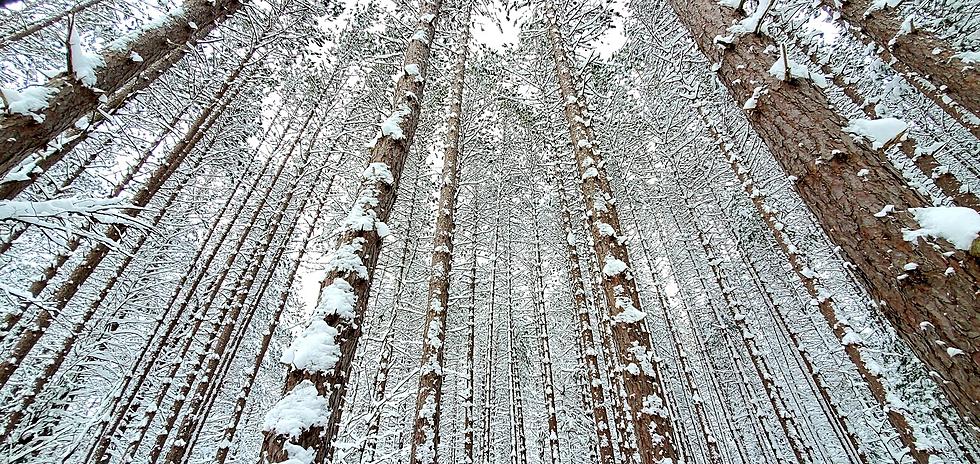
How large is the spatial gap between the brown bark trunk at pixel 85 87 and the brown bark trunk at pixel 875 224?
5.75 m

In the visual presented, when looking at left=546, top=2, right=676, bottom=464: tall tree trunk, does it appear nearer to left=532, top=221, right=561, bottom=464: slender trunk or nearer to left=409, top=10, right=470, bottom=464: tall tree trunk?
left=409, top=10, right=470, bottom=464: tall tree trunk

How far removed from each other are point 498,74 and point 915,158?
9.12m

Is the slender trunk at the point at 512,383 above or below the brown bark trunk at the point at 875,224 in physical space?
above

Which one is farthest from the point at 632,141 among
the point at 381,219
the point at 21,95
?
the point at 21,95

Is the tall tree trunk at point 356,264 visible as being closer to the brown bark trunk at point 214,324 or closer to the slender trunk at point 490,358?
the brown bark trunk at point 214,324

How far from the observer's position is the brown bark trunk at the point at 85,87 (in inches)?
120

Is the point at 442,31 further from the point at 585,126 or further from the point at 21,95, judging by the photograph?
the point at 21,95

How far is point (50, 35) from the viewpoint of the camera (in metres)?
7.62

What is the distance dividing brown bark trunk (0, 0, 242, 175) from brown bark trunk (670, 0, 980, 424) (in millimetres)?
5748

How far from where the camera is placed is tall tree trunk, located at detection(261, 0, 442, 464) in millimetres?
2674

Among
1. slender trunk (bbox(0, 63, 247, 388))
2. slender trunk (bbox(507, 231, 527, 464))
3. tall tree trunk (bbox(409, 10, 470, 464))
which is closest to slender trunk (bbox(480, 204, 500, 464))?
slender trunk (bbox(507, 231, 527, 464))

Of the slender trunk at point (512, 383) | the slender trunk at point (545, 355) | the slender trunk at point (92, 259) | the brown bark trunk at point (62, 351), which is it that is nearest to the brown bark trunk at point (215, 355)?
the brown bark trunk at point (62, 351)

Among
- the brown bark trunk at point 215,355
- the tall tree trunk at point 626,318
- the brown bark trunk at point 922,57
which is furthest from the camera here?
the brown bark trunk at point 215,355

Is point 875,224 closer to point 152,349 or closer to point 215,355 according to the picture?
point 215,355
